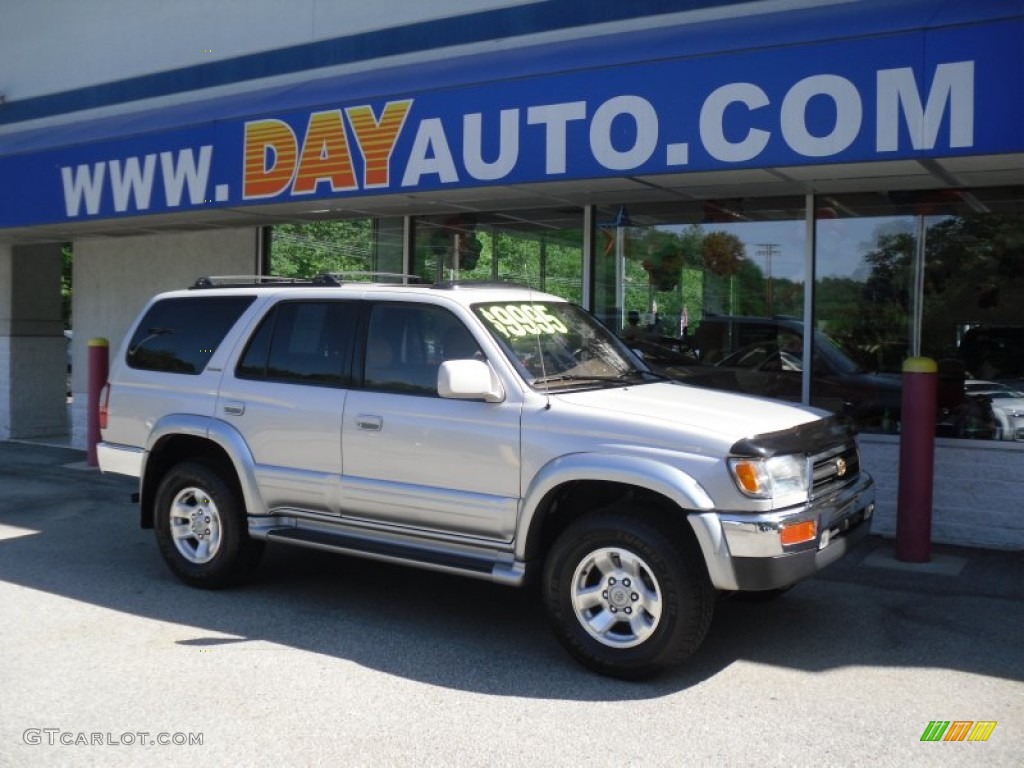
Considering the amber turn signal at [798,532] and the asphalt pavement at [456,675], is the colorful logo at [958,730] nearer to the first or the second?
the asphalt pavement at [456,675]

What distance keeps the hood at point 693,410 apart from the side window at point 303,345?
152cm

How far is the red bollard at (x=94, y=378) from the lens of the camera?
39.4 feet

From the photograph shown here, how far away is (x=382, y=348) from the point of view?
6180 millimetres

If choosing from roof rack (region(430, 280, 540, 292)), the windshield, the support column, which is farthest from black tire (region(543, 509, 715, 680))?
the support column

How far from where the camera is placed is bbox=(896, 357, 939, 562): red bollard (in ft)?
24.7

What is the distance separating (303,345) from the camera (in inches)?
256

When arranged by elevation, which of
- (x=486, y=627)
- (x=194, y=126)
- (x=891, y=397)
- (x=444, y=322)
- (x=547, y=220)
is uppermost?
(x=194, y=126)

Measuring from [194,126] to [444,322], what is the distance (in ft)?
19.0

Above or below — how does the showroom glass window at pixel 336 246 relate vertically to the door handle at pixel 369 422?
above

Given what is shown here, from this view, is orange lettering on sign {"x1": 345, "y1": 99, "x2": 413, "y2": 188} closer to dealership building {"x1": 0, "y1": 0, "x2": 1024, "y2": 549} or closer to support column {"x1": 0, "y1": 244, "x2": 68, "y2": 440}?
dealership building {"x1": 0, "y1": 0, "x2": 1024, "y2": 549}

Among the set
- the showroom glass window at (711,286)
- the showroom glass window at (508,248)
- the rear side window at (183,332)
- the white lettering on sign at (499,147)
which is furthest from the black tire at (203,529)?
the showroom glass window at (711,286)

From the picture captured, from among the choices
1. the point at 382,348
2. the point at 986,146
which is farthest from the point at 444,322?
the point at 986,146

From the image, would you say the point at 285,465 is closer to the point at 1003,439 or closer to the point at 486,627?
the point at 486,627

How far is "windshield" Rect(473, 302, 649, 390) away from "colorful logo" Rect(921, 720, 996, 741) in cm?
241
